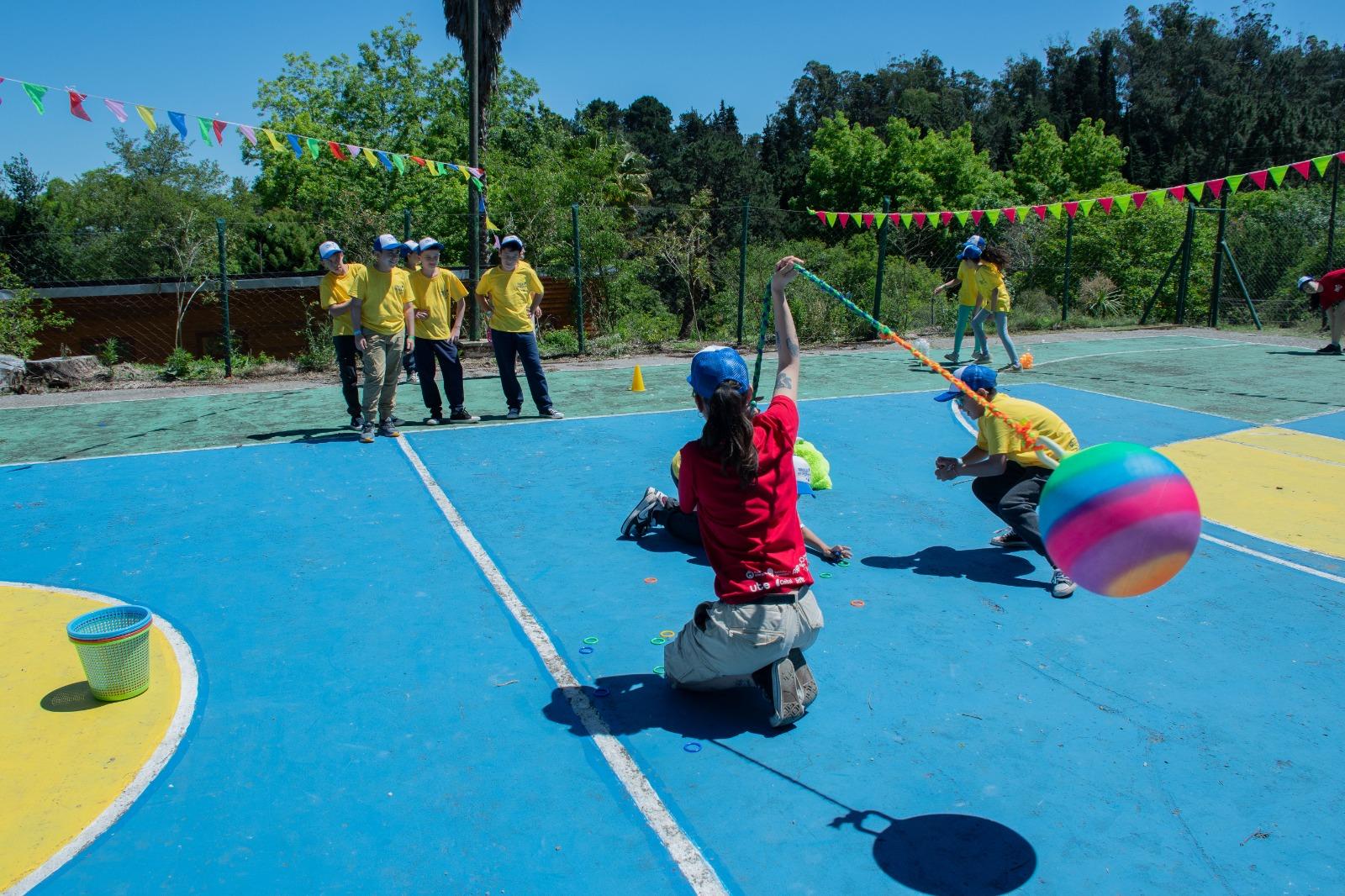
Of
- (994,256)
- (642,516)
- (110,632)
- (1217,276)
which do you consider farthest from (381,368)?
(1217,276)

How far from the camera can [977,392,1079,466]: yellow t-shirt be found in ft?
19.3

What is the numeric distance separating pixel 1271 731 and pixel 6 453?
10.7 metres

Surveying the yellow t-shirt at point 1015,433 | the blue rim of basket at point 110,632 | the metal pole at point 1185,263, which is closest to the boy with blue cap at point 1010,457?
the yellow t-shirt at point 1015,433

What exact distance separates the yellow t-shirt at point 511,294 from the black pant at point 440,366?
1.95 ft

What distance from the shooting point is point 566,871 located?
327 centimetres

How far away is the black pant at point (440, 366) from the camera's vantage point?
10391 millimetres

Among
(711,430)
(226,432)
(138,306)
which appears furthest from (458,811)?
(138,306)

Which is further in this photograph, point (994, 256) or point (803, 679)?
point (994, 256)

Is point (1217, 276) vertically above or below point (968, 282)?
above

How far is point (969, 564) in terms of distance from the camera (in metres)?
6.23

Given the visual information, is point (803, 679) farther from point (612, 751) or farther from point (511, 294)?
point (511, 294)

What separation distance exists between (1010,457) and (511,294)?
6.14 metres

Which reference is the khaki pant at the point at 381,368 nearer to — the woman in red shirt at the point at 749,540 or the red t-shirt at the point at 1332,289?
the woman in red shirt at the point at 749,540

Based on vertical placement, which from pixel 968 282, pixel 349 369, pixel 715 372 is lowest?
pixel 349 369
